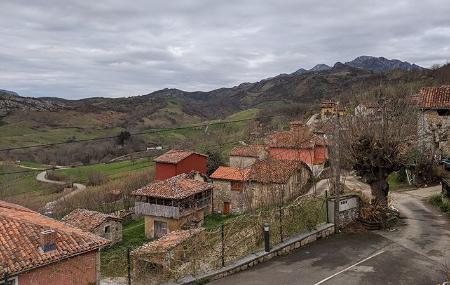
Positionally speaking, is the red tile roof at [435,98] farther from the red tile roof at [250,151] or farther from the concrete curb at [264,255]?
the red tile roof at [250,151]

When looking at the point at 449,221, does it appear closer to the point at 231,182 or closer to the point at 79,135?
the point at 231,182

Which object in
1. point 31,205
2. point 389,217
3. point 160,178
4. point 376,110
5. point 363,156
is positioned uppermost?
point 376,110

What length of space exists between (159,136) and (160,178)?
6777 cm

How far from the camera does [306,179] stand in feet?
126

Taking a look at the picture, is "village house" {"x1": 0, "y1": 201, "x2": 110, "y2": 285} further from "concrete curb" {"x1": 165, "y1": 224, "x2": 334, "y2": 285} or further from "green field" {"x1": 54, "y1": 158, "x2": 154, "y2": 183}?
"green field" {"x1": 54, "y1": 158, "x2": 154, "y2": 183}

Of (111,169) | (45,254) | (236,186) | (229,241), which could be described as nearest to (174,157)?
(236,186)

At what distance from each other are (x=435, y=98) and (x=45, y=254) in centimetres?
2455

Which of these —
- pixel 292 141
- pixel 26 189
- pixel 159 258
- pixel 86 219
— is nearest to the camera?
pixel 159 258

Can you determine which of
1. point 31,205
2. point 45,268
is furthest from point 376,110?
point 31,205

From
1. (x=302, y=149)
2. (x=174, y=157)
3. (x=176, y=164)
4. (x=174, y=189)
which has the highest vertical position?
(x=302, y=149)

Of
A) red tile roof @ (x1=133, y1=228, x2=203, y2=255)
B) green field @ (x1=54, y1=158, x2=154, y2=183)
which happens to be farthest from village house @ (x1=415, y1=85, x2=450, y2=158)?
green field @ (x1=54, y1=158, x2=154, y2=183)

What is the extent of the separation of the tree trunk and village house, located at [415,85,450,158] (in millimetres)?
10228

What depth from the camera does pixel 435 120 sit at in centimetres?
2747

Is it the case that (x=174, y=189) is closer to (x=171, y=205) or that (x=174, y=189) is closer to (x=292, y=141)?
(x=171, y=205)
